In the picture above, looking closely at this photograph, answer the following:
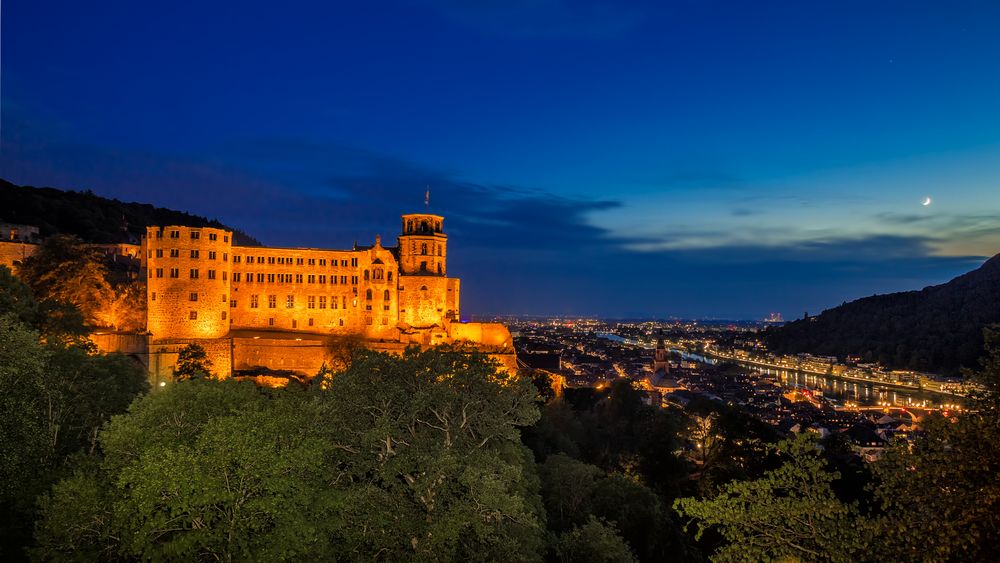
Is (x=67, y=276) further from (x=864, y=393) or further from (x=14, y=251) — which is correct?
(x=864, y=393)

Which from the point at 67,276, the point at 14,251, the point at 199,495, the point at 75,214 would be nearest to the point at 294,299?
the point at 67,276

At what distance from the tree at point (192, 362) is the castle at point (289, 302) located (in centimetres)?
77

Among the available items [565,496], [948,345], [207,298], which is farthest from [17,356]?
[948,345]

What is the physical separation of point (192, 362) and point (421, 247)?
92.7ft

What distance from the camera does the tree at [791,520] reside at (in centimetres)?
1455

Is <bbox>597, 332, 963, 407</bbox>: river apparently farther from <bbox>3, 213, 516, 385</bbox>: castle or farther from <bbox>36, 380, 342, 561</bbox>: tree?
<bbox>36, 380, 342, 561</bbox>: tree

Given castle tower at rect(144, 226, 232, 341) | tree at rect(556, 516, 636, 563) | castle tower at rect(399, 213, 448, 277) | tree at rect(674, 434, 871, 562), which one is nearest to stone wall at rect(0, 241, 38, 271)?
castle tower at rect(144, 226, 232, 341)

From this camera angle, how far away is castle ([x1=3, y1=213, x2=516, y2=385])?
5900 cm

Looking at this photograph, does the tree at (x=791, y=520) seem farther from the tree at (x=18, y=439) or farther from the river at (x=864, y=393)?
the river at (x=864, y=393)

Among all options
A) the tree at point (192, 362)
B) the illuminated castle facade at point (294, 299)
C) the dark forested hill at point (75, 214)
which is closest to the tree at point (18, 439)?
the tree at point (192, 362)

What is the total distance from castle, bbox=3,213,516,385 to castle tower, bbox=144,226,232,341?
9cm

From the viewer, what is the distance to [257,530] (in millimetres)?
19344

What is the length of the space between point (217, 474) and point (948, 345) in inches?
8092

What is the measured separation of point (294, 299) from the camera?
2702 inches
